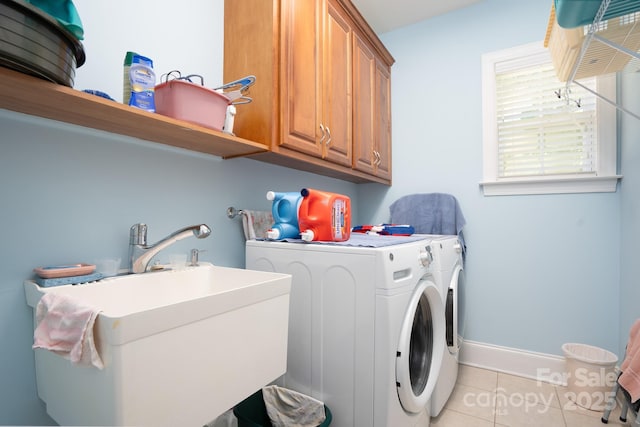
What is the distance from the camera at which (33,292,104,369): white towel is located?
2.16 ft

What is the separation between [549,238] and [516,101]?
103cm

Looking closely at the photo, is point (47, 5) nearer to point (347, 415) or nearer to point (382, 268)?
point (382, 268)

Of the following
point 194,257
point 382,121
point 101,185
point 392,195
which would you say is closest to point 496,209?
point 392,195

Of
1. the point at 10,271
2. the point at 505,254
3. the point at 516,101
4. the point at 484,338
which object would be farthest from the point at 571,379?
the point at 10,271

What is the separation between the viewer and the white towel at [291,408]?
1.23 meters

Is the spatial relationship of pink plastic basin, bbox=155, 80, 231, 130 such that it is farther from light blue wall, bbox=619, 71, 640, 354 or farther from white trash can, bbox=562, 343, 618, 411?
white trash can, bbox=562, 343, 618, 411

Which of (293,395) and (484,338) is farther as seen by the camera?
(484,338)

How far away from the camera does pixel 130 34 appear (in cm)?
120

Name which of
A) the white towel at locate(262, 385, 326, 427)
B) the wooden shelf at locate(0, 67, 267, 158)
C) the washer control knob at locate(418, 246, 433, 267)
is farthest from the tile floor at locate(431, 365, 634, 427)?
the wooden shelf at locate(0, 67, 267, 158)

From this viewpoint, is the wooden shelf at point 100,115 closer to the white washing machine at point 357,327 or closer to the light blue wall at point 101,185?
the light blue wall at point 101,185

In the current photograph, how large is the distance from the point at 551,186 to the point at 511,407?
1.45m

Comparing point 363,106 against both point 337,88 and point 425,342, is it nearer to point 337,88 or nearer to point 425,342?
point 337,88

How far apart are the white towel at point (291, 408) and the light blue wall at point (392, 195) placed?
2.15 ft

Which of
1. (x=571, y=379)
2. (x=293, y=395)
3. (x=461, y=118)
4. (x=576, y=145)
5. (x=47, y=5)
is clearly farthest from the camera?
(x=461, y=118)
